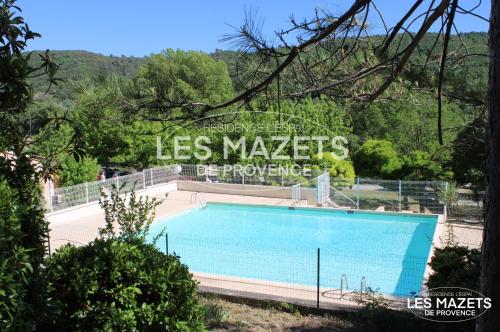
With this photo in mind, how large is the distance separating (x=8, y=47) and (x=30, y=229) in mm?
968

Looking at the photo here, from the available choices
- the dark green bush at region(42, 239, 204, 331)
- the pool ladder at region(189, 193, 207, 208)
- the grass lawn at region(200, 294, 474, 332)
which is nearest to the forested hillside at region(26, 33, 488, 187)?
the dark green bush at region(42, 239, 204, 331)

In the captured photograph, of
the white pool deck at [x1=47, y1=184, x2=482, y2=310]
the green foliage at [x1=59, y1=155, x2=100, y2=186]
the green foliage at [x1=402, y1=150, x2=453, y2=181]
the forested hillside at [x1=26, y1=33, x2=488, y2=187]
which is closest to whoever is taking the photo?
the forested hillside at [x1=26, y1=33, x2=488, y2=187]

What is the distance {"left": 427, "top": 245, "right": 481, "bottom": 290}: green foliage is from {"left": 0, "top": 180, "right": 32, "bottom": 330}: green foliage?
357 centimetres

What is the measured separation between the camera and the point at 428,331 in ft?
13.0

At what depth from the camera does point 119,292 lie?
301 centimetres

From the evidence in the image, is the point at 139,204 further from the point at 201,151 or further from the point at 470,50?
the point at 201,151

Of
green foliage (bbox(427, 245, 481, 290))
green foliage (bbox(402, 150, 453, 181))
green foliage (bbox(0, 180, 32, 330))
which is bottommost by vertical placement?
green foliage (bbox(427, 245, 481, 290))

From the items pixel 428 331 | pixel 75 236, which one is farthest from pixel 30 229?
pixel 75 236

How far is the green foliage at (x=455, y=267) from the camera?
4.12m

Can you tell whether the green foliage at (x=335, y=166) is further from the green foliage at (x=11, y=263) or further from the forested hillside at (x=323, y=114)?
the green foliage at (x=11, y=263)

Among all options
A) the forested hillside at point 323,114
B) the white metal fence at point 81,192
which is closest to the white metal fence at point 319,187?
the white metal fence at point 81,192

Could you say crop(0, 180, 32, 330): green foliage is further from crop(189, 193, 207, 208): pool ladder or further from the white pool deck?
crop(189, 193, 207, 208): pool ladder

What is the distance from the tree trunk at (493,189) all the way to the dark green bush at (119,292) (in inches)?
74.9

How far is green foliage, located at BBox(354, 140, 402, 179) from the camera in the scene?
14.9 meters
